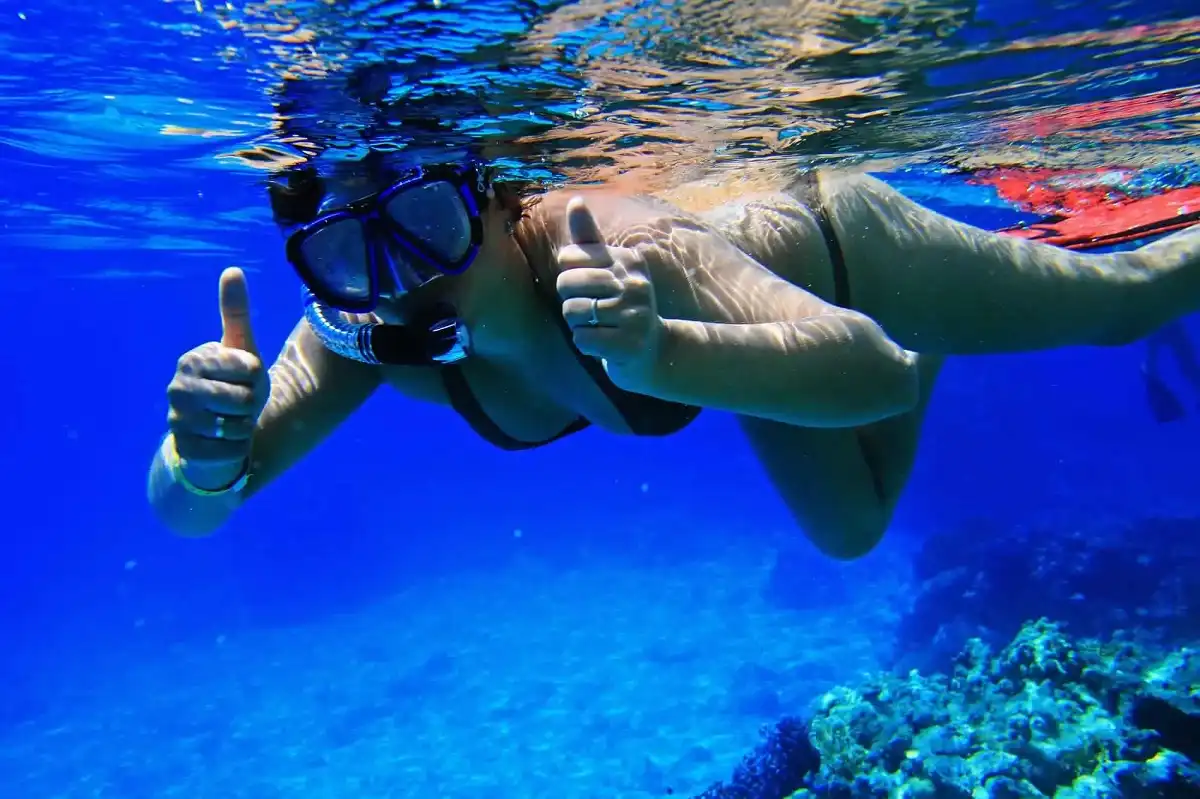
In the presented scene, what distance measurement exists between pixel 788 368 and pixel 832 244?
1.51m

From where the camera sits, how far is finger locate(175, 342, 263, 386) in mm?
2559

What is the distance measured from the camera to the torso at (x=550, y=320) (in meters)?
3.18

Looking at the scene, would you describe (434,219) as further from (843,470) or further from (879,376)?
(843,470)

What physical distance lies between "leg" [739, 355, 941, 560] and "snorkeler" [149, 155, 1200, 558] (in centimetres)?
4

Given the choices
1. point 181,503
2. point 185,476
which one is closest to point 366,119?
point 181,503

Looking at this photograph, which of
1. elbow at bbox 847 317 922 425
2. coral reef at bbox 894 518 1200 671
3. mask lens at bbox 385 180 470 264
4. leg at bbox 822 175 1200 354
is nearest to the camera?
elbow at bbox 847 317 922 425

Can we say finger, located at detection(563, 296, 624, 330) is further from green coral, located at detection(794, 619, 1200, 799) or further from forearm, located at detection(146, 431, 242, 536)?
green coral, located at detection(794, 619, 1200, 799)

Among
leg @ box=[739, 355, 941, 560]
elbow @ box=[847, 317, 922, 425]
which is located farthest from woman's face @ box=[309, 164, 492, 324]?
leg @ box=[739, 355, 941, 560]

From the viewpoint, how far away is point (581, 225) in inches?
86.7

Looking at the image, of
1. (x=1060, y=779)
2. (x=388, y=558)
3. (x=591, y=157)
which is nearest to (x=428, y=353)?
(x=591, y=157)

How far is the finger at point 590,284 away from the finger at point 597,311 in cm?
2

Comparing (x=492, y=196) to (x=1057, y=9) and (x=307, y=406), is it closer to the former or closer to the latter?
(x=307, y=406)

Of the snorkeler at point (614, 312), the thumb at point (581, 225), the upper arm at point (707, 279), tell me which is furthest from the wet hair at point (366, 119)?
the thumb at point (581, 225)

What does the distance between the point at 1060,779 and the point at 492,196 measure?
658cm
